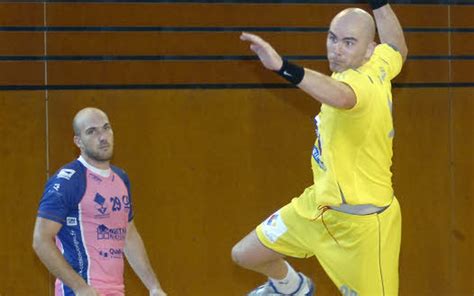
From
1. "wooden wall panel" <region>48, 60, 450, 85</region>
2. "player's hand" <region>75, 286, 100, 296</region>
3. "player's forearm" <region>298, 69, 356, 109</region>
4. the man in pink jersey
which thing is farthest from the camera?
"wooden wall panel" <region>48, 60, 450, 85</region>

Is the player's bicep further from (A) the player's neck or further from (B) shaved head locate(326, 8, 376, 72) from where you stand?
(B) shaved head locate(326, 8, 376, 72)

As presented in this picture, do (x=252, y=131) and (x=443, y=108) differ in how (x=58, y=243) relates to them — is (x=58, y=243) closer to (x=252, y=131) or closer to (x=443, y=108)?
(x=252, y=131)

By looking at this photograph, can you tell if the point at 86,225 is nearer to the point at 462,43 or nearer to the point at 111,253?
the point at 111,253

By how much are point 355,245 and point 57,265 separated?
1.42 meters

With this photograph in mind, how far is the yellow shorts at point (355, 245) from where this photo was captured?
202 inches

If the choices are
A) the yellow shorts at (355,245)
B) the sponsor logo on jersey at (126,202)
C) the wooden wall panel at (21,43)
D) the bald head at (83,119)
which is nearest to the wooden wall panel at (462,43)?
the wooden wall panel at (21,43)

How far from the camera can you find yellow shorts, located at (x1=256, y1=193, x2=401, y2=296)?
513 cm

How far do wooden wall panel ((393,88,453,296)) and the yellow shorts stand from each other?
12.8 feet

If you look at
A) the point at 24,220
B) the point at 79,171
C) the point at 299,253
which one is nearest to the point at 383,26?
the point at 299,253

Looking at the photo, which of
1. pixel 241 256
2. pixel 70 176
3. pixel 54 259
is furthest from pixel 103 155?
pixel 241 256

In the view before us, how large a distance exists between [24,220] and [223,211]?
1603 millimetres

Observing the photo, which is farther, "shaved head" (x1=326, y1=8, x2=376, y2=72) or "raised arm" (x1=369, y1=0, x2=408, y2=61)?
"raised arm" (x1=369, y1=0, x2=408, y2=61)

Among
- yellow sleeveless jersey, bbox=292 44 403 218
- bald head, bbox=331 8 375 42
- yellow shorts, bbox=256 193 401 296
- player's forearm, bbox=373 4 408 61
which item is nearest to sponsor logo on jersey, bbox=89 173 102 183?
yellow shorts, bbox=256 193 401 296

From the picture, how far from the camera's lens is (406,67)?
9.12 meters
